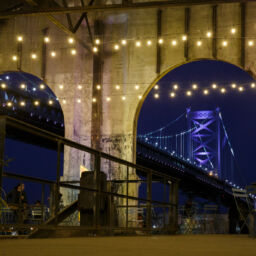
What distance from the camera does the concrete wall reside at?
11.8m

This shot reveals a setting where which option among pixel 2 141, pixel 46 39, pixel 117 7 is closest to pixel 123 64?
pixel 46 39

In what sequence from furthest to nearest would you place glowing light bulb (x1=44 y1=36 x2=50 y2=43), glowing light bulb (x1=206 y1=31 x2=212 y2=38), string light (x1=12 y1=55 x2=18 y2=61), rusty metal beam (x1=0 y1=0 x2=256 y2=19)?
string light (x1=12 y1=55 x2=18 y2=61) → glowing light bulb (x1=44 y1=36 x2=50 y2=43) → glowing light bulb (x1=206 y1=31 x2=212 y2=38) → rusty metal beam (x1=0 y1=0 x2=256 y2=19)

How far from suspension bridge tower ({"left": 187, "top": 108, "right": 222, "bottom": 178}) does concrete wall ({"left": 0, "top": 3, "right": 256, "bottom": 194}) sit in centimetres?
3998

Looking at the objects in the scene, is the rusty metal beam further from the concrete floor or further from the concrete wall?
the concrete floor

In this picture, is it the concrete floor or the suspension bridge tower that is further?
the suspension bridge tower

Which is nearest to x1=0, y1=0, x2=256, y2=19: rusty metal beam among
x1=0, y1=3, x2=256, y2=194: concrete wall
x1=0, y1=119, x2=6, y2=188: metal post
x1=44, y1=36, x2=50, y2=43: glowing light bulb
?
x1=0, y1=3, x2=256, y2=194: concrete wall

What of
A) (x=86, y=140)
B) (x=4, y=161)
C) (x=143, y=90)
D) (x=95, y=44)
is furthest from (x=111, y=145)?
(x=4, y=161)

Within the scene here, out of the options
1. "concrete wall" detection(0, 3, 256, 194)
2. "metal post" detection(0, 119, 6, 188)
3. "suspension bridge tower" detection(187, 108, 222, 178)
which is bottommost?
"metal post" detection(0, 119, 6, 188)

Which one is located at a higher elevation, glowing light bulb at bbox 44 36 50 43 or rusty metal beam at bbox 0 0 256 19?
glowing light bulb at bbox 44 36 50 43

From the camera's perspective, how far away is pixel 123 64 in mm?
12414

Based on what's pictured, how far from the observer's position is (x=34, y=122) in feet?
94.1

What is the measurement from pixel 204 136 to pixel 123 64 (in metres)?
44.9

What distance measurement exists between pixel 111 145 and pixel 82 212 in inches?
260

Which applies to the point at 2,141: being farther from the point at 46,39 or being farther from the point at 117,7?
the point at 46,39
